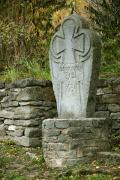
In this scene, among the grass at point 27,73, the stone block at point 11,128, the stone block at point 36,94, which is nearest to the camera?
the stone block at point 36,94

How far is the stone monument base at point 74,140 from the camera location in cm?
755

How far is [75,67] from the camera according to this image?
26.1 feet

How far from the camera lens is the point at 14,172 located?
7492 millimetres

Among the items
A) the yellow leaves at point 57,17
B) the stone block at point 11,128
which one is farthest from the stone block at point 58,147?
the yellow leaves at point 57,17

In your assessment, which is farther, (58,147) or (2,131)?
(2,131)

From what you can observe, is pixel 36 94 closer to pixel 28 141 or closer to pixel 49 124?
pixel 28 141

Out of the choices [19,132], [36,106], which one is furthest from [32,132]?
[36,106]

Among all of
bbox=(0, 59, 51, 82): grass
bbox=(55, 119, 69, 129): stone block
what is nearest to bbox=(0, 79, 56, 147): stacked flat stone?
bbox=(0, 59, 51, 82): grass

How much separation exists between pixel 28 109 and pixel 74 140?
1.65m

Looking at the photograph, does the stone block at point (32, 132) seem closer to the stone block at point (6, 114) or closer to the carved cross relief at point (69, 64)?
the stone block at point (6, 114)

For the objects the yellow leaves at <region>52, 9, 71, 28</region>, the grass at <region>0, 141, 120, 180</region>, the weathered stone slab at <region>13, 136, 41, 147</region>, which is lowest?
the grass at <region>0, 141, 120, 180</region>

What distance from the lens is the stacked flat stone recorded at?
892 centimetres

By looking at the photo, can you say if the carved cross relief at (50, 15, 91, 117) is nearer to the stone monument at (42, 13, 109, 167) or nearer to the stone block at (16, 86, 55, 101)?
the stone monument at (42, 13, 109, 167)

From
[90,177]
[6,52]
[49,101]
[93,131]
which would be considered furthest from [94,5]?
[90,177]
